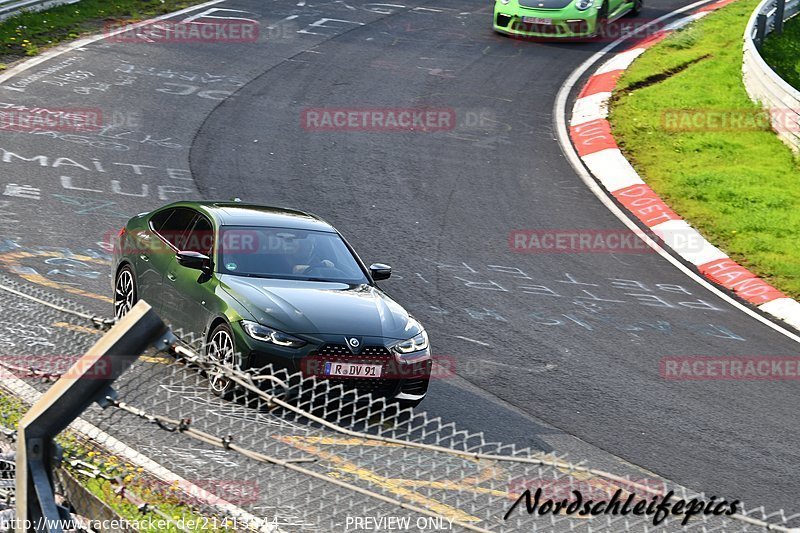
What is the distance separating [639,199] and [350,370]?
8879mm

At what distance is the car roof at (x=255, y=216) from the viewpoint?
10242 mm

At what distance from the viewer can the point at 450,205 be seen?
15.6 m

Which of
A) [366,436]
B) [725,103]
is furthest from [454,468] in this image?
[725,103]

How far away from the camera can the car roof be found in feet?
33.6

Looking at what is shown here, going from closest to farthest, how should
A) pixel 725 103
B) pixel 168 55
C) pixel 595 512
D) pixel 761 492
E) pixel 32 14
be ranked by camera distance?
1. pixel 595 512
2. pixel 761 492
3. pixel 725 103
4. pixel 168 55
5. pixel 32 14

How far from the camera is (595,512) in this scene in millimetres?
5141

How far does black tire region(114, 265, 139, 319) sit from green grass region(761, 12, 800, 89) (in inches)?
560

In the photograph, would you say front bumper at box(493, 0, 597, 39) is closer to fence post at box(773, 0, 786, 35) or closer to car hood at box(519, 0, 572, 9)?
car hood at box(519, 0, 572, 9)

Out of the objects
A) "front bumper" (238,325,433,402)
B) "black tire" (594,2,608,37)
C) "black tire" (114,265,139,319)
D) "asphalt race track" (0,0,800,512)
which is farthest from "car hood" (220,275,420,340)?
"black tire" (594,2,608,37)

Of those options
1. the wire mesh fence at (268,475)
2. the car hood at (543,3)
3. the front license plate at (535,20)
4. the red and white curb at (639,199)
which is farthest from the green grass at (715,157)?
the wire mesh fence at (268,475)

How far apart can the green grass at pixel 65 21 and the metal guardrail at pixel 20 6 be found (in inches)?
4.0

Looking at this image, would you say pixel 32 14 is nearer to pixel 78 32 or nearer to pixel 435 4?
pixel 78 32

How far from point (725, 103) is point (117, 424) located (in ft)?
51.7

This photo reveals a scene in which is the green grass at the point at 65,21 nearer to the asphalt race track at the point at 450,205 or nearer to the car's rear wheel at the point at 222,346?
the asphalt race track at the point at 450,205
